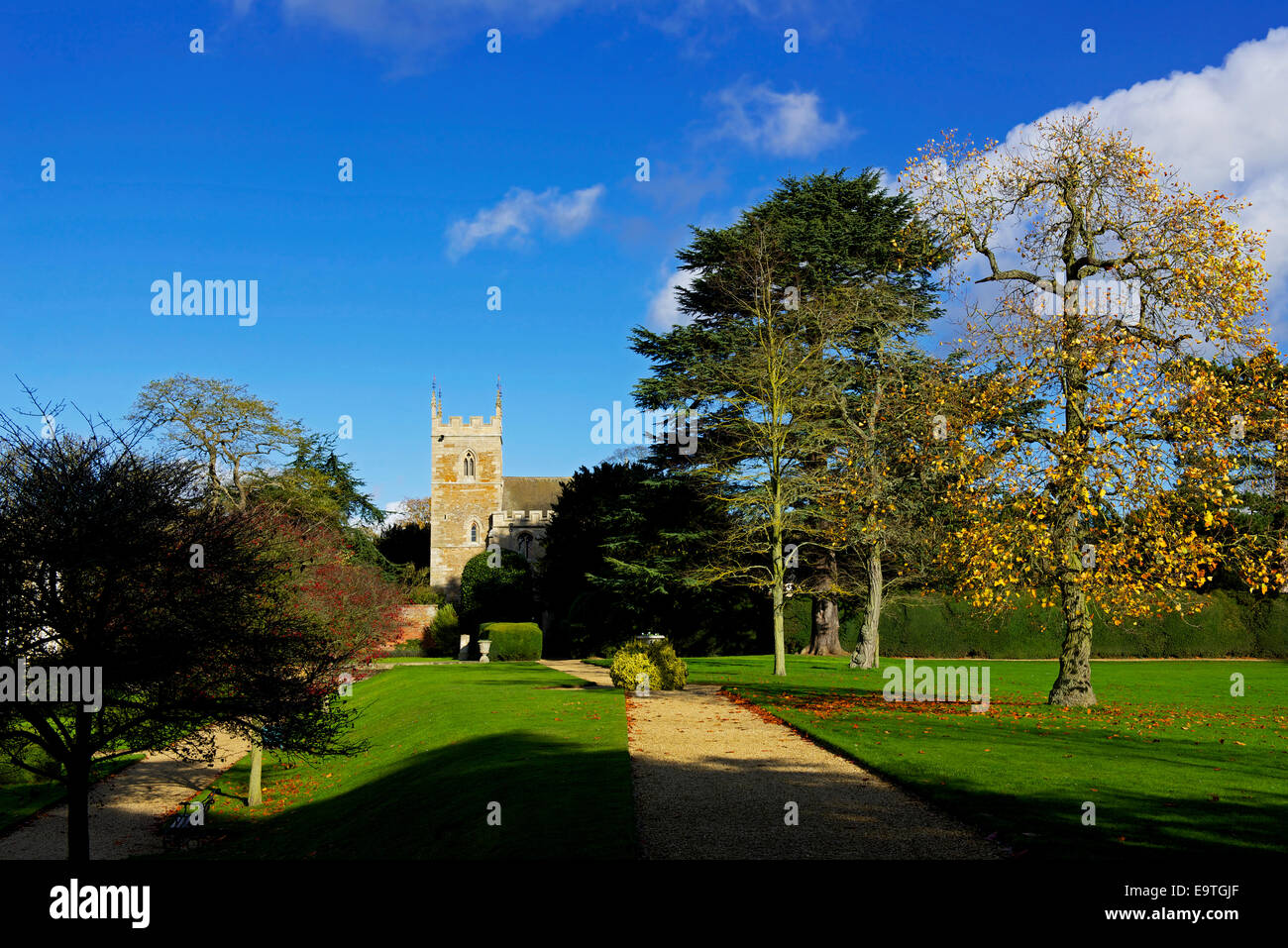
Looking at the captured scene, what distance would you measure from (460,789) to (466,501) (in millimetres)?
49390

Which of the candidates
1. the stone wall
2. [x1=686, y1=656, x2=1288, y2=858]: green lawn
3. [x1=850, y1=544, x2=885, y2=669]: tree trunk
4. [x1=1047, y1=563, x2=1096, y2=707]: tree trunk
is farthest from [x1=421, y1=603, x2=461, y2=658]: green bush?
[x1=1047, y1=563, x2=1096, y2=707]: tree trunk

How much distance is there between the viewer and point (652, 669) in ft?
66.5

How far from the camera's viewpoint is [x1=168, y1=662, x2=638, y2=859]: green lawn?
9172 millimetres

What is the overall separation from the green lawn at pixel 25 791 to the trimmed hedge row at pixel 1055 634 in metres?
23.8

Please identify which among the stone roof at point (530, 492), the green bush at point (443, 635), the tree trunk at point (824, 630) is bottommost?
the green bush at point (443, 635)

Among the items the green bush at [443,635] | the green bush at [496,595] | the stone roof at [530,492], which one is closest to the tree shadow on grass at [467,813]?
the green bush at [443,635]

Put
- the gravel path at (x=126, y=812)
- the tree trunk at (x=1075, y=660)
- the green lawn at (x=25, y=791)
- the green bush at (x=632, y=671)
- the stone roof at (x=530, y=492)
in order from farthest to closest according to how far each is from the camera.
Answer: the stone roof at (x=530, y=492)
the green bush at (x=632, y=671)
the tree trunk at (x=1075, y=660)
the green lawn at (x=25, y=791)
the gravel path at (x=126, y=812)

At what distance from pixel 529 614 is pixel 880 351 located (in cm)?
2791

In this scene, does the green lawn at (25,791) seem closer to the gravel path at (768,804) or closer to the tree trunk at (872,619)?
the gravel path at (768,804)

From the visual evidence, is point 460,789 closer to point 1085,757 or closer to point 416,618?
point 1085,757

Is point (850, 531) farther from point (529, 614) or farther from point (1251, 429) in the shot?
point (529, 614)

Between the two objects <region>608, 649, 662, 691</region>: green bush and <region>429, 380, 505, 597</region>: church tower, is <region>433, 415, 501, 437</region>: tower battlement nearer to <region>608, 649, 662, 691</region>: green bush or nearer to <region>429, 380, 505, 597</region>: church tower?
<region>429, 380, 505, 597</region>: church tower

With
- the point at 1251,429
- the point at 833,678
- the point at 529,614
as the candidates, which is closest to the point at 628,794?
the point at 1251,429

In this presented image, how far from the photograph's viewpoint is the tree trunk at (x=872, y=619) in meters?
26.8
